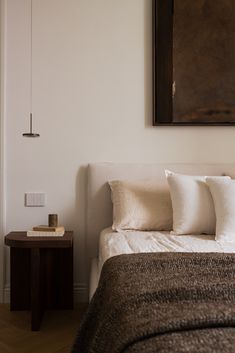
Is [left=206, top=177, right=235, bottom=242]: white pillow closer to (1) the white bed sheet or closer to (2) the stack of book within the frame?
(1) the white bed sheet

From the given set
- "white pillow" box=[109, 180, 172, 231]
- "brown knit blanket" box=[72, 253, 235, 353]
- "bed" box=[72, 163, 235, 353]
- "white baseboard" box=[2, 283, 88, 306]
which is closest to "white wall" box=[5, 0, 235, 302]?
"white baseboard" box=[2, 283, 88, 306]

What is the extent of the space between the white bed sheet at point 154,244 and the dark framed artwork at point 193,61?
0.98 m

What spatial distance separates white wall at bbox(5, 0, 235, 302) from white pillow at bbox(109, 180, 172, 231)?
308 mm

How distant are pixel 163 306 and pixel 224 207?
1386mm

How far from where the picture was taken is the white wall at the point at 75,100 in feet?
8.87

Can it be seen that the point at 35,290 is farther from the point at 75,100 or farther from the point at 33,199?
the point at 75,100

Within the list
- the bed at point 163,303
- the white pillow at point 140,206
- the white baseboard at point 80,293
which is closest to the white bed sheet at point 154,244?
the bed at point 163,303

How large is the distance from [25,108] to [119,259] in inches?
66.1

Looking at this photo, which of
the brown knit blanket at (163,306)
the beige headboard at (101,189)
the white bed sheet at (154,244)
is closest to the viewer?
the brown knit blanket at (163,306)

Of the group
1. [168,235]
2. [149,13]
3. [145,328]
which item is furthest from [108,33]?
[145,328]

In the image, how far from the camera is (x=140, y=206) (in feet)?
8.20

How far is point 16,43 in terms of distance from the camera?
106 inches

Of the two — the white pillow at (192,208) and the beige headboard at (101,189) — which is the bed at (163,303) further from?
the beige headboard at (101,189)

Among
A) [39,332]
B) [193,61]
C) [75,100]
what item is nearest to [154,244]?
[39,332]
